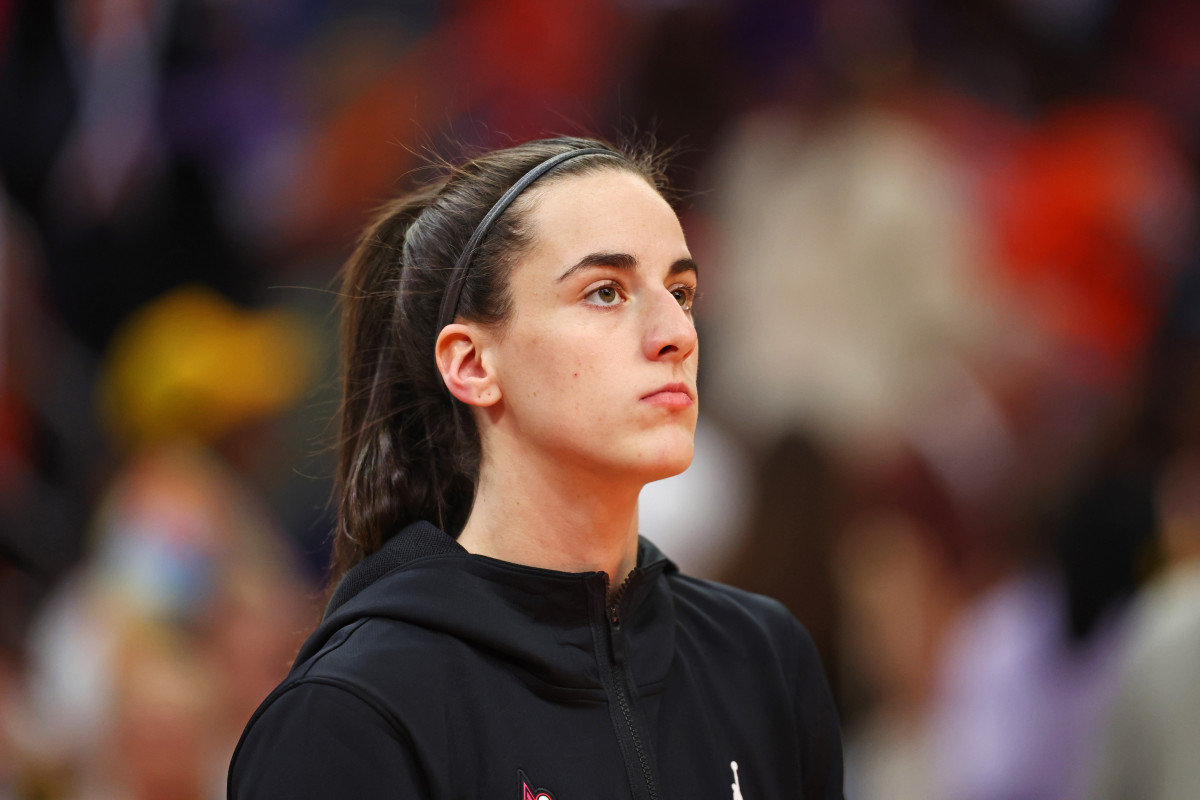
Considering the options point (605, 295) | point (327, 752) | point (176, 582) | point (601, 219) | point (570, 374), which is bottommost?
point (176, 582)

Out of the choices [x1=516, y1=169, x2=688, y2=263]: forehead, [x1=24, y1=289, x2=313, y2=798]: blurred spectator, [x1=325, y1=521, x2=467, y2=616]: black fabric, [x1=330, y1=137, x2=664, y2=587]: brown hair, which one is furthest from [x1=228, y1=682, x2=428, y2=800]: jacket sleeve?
[x1=24, y1=289, x2=313, y2=798]: blurred spectator

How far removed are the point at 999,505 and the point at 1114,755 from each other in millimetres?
2836

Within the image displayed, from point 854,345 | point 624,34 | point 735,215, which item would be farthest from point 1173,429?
point 624,34

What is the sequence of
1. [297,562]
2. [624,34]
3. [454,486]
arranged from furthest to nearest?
[624,34]
[297,562]
[454,486]

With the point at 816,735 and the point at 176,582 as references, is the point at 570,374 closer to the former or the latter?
the point at 816,735

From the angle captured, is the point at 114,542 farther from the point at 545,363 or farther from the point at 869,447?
the point at 545,363

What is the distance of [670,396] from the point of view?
80.3 inches

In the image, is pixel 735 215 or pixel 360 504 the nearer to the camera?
pixel 360 504

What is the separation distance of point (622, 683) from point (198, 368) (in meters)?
3.67

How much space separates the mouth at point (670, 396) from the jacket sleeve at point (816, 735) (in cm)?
59

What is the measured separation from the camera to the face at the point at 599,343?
2.02m

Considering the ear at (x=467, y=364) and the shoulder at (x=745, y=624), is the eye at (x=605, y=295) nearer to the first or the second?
the ear at (x=467, y=364)

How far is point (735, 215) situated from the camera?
620 centimetres

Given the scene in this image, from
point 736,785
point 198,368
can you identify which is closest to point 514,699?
point 736,785
